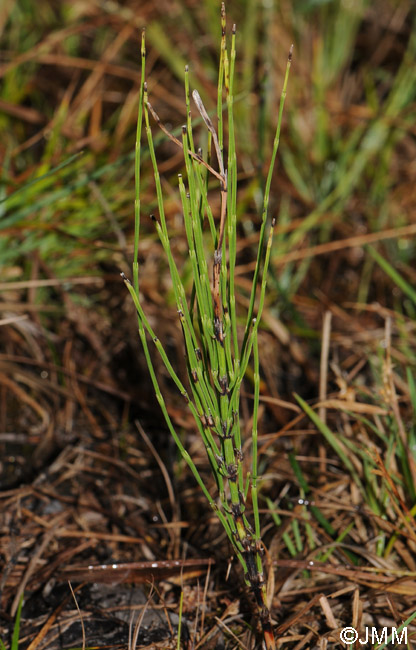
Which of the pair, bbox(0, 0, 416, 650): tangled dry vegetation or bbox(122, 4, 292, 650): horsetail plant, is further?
bbox(0, 0, 416, 650): tangled dry vegetation

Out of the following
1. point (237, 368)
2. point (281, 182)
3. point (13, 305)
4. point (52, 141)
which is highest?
point (52, 141)

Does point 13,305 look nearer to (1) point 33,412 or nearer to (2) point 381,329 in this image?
(1) point 33,412

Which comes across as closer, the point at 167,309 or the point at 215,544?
the point at 215,544

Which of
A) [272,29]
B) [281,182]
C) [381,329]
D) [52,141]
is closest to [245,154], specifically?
[281,182]

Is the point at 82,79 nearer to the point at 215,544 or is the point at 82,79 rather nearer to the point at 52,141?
the point at 52,141

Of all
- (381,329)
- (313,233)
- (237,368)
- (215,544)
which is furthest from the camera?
(313,233)

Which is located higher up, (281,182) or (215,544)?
(281,182)

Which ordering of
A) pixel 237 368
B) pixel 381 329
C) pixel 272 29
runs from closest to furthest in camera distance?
pixel 237 368 < pixel 381 329 < pixel 272 29

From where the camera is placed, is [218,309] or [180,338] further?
[180,338]
